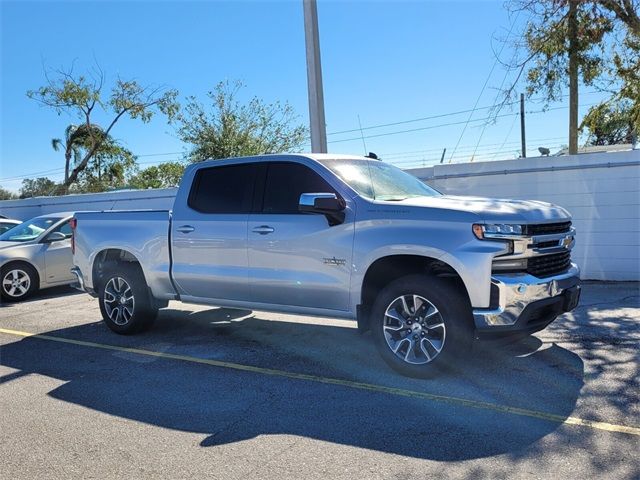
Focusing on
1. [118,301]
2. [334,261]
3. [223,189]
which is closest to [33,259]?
[118,301]

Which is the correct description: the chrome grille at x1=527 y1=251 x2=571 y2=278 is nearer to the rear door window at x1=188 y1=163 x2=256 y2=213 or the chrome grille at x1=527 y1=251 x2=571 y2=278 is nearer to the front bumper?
the front bumper

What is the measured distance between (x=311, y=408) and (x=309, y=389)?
447mm

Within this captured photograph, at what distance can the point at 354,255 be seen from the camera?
525cm

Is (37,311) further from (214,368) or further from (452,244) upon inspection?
(452,244)

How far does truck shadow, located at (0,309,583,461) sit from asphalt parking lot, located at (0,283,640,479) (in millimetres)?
17

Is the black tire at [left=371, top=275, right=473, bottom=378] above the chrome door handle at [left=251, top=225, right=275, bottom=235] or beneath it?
beneath

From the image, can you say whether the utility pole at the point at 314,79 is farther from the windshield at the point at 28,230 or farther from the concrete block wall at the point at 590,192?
the windshield at the point at 28,230

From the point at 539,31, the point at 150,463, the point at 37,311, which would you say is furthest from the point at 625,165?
the point at 37,311

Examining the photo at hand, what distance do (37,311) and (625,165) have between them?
33.2 feet

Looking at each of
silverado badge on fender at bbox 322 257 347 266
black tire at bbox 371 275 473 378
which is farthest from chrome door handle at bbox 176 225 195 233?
black tire at bbox 371 275 473 378

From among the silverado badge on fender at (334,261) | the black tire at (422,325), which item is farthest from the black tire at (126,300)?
the black tire at (422,325)

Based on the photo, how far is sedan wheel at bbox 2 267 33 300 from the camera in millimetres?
9852

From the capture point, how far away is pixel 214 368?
18.5 feet

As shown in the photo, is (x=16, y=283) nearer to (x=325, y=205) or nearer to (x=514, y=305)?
(x=325, y=205)
